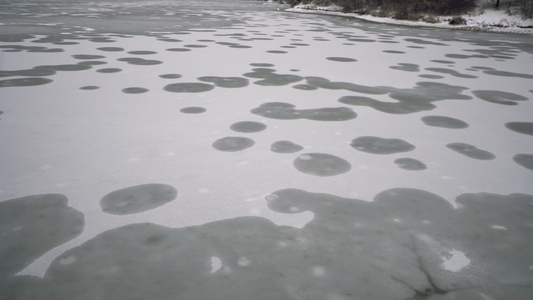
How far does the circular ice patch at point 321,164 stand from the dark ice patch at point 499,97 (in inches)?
86.1

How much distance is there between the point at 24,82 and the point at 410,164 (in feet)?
11.8

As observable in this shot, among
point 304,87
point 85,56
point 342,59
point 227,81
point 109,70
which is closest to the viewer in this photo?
point 304,87

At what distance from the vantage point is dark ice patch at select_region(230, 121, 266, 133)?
2.45m

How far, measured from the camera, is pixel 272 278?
1168mm

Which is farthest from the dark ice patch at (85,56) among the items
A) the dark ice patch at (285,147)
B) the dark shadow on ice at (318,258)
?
the dark shadow on ice at (318,258)

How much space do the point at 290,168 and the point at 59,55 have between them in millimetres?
4462

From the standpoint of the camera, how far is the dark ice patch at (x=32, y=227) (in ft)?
4.03

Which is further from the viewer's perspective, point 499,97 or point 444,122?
point 499,97

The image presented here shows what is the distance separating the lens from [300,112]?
2850 mm

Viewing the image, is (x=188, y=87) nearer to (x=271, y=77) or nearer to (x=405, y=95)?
(x=271, y=77)

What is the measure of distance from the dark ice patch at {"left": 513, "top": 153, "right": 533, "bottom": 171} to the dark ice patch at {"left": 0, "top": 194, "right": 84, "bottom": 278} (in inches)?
90.8

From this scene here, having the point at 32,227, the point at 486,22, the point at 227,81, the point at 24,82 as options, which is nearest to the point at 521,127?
the point at 227,81

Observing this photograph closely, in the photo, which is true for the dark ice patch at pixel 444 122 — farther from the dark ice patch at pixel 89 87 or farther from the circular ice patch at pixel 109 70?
the circular ice patch at pixel 109 70

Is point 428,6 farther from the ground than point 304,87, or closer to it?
farther from the ground
